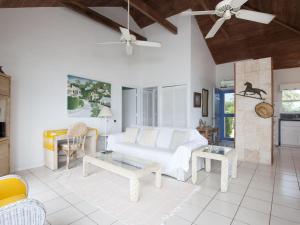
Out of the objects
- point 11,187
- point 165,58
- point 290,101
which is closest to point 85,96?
point 165,58

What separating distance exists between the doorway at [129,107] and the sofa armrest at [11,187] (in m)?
4.61

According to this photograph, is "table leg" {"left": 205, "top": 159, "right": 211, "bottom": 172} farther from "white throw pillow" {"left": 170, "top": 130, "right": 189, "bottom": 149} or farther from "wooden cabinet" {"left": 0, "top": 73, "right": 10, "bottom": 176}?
"wooden cabinet" {"left": 0, "top": 73, "right": 10, "bottom": 176}

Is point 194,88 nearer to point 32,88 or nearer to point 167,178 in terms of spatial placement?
point 167,178

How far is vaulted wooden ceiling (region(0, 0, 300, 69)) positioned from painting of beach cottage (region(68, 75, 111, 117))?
1.77 metres

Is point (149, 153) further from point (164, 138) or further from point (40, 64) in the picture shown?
point (40, 64)

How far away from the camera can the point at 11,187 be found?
1641mm

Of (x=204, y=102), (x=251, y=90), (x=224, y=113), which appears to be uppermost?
(x=251, y=90)

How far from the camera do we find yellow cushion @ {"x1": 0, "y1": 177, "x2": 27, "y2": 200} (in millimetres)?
1599

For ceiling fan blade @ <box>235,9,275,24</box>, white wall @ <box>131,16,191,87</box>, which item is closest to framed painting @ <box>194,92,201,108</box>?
white wall @ <box>131,16,191,87</box>

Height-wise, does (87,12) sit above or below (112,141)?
above

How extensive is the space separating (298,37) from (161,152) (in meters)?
5.19

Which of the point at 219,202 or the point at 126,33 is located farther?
the point at 126,33

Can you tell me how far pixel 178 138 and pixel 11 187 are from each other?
2.66 metres

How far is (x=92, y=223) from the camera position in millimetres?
1899
